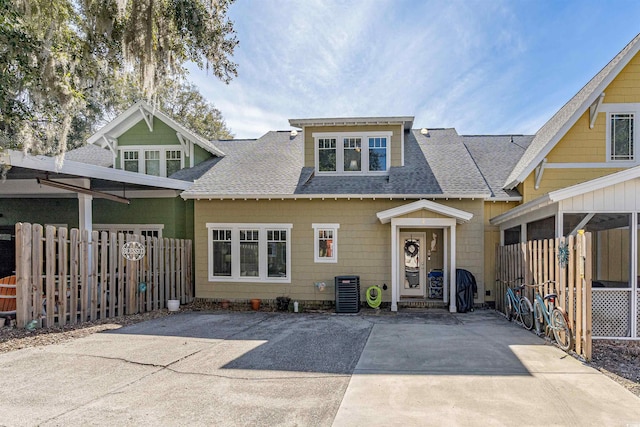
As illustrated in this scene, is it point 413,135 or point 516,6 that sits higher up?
point 516,6

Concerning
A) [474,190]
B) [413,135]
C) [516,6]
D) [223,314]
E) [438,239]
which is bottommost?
[223,314]

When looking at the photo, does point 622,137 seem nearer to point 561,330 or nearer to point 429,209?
point 429,209

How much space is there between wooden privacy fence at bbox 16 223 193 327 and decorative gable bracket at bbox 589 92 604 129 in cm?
1156

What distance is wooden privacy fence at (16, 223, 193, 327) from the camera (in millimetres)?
7340

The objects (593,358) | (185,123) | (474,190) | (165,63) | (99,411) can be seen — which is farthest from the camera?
(185,123)

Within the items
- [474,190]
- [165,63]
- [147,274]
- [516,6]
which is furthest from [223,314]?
[516,6]

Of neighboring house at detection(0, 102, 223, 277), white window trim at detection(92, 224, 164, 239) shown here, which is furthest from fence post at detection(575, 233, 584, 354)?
white window trim at detection(92, 224, 164, 239)

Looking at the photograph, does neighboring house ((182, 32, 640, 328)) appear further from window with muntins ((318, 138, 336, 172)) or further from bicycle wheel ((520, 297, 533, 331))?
bicycle wheel ((520, 297, 533, 331))

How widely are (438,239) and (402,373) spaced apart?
7.23 m

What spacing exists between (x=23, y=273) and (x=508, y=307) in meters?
9.92

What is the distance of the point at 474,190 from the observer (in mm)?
10773

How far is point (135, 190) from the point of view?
40.3ft

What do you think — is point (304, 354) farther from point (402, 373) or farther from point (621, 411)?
point (621, 411)

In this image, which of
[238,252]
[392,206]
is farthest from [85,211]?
[392,206]
